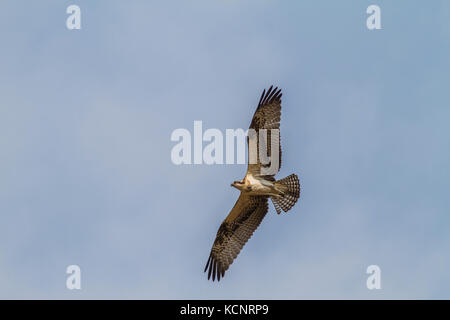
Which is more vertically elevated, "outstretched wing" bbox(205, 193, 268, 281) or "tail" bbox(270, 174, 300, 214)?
"tail" bbox(270, 174, 300, 214)

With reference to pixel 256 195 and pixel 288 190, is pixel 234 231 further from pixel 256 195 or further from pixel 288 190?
pixel 288 190

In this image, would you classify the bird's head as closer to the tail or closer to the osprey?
the osprey

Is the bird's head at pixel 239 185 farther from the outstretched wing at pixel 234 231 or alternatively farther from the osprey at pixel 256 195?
the outstretched wing at pixel 234 231

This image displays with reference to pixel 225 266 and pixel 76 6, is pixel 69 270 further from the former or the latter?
pixel 76 6

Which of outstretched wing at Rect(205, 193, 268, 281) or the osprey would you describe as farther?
outstretched wing at Rect(205, 193, 268, 281)

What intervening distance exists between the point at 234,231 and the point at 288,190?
1810 millimetres

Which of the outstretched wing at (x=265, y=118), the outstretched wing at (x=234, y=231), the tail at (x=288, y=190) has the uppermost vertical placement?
the outstretched wing at (x=265, y=118)

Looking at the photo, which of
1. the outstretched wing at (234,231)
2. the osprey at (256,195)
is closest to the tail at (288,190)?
the osprey at (256,195)

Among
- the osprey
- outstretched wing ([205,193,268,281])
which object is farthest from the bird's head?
outstretched wing ([205,193,268,281])

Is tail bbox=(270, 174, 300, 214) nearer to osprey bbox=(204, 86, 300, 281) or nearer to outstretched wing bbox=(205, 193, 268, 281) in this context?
osprey bbox=(204, 86, 300, 281)

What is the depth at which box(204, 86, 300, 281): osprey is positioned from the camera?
1886 centimetres

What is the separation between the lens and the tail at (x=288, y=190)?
19000 millimetres

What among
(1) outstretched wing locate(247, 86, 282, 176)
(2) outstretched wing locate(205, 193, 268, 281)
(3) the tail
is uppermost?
(1) outstretched wing locate(247, 86, 282, 176)
